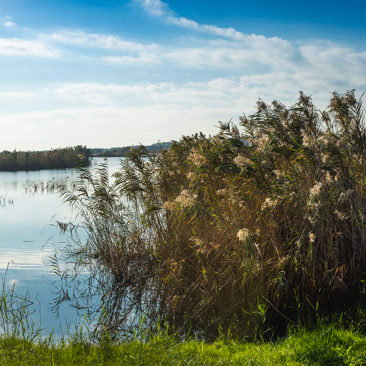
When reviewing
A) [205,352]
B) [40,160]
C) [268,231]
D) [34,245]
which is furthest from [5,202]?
[205,352]

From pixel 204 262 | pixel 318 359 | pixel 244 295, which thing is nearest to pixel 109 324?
pixel 204 262

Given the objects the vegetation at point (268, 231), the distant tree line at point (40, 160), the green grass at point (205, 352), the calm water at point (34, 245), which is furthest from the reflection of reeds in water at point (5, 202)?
the green grass at point (205, 352)

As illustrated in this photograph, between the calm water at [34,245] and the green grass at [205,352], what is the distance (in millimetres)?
2059

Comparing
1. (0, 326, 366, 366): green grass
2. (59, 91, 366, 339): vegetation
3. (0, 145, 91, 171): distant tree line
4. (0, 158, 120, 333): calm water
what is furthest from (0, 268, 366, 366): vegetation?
(0, 145, 91, 171): distant tree line

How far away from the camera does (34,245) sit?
1325 cm

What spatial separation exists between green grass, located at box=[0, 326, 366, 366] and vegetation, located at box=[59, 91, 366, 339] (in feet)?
2.27

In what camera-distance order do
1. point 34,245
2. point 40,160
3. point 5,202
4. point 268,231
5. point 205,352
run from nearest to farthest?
point 205,352 → point 268,231 → point 34,245 → point 5,202 → point 40,160

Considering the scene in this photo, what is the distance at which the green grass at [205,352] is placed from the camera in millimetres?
4426

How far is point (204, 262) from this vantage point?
6.77 meters

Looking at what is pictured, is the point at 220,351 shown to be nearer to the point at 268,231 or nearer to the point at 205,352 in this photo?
the point at 205,352

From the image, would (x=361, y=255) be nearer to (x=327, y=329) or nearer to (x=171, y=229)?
(x=327, y=329)

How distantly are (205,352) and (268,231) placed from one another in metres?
2.01

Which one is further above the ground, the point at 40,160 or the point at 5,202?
the point at 40,160

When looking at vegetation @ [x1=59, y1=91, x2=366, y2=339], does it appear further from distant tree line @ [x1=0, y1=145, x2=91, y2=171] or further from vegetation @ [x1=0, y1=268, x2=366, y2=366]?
distant tree line @ [x1=0, y1=145, x2=91, y2=171]
